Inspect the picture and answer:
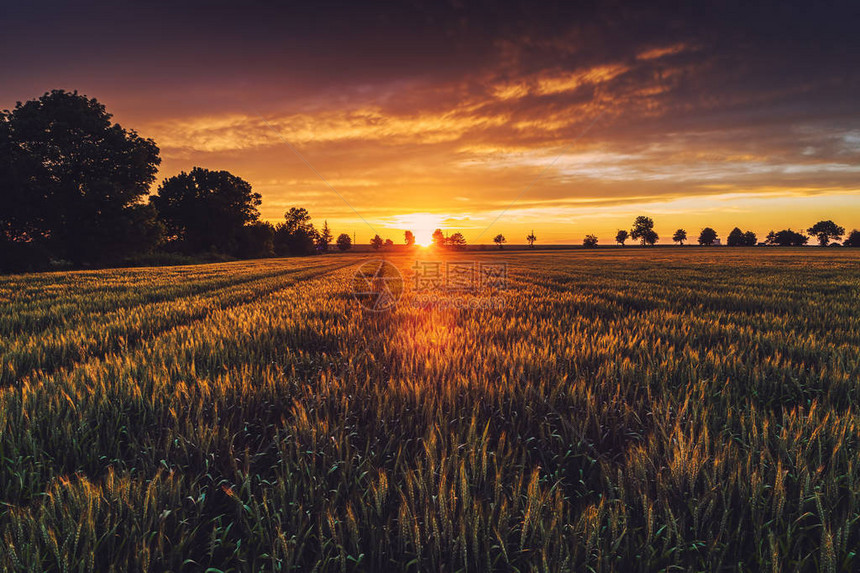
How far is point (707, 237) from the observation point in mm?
157125

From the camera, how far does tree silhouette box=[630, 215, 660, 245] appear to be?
162 meters

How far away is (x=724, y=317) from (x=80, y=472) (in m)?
7.92

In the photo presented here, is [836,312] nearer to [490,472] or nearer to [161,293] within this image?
[490,472]

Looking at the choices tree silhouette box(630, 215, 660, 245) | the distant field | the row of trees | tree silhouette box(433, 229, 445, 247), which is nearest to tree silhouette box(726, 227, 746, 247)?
the row of trees

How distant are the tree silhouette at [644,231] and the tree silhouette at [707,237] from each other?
1897cm

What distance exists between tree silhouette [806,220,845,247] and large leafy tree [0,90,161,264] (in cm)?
21716

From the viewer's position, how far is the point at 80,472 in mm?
1649

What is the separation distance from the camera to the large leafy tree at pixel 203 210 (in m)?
58.8

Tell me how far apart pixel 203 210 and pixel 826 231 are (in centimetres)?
22260

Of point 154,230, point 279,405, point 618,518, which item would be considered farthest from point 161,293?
point 154,230

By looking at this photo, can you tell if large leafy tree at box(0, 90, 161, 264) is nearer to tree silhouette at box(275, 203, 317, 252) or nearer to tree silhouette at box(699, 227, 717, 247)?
tree silhouette at box(275, 203, 317, 252)

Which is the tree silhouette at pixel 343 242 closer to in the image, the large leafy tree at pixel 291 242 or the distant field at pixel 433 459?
the large leafy tree at pixel 291 242

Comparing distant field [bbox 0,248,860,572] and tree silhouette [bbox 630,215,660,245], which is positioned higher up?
tree silhouette [bbox 630,215,660,245]

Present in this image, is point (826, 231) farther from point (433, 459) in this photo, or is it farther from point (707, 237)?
point (433, 459)
